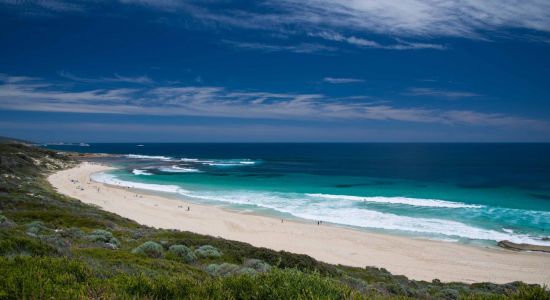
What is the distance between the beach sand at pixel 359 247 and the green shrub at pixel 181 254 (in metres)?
11.4

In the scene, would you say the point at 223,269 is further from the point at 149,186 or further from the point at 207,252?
the point at 149,186

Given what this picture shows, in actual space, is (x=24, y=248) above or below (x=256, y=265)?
above

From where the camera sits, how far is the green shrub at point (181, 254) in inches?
439

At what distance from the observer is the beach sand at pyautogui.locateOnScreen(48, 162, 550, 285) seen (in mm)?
19641

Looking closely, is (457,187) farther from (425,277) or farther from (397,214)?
(425,277)

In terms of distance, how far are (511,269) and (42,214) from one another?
2415 centimetres

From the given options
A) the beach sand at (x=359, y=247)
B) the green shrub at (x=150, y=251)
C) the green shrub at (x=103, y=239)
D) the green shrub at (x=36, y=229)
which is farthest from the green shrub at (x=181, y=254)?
the beach sand at (x=359, y=247)

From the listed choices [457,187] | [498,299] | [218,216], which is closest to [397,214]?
[218,216]

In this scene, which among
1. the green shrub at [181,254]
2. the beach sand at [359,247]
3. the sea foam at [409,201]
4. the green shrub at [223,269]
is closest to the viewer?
the green shrub at [223,269]

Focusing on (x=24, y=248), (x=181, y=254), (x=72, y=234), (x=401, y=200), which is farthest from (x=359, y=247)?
(x=24, y=248)

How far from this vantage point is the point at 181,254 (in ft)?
37.8

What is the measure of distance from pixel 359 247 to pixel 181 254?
50.1ft

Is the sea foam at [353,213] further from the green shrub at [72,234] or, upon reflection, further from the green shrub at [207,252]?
the green shrub at [72,234]

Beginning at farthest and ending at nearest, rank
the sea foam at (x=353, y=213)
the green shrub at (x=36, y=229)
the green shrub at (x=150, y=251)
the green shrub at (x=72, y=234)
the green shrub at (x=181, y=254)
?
the sea foam at (x=353, y=213) < the green shrub at (x=72, y=234) < the green shrub at (x=36, y=229) < the green shrub at (x=181, y=254) < the green shrub at (x=150, y=251)
